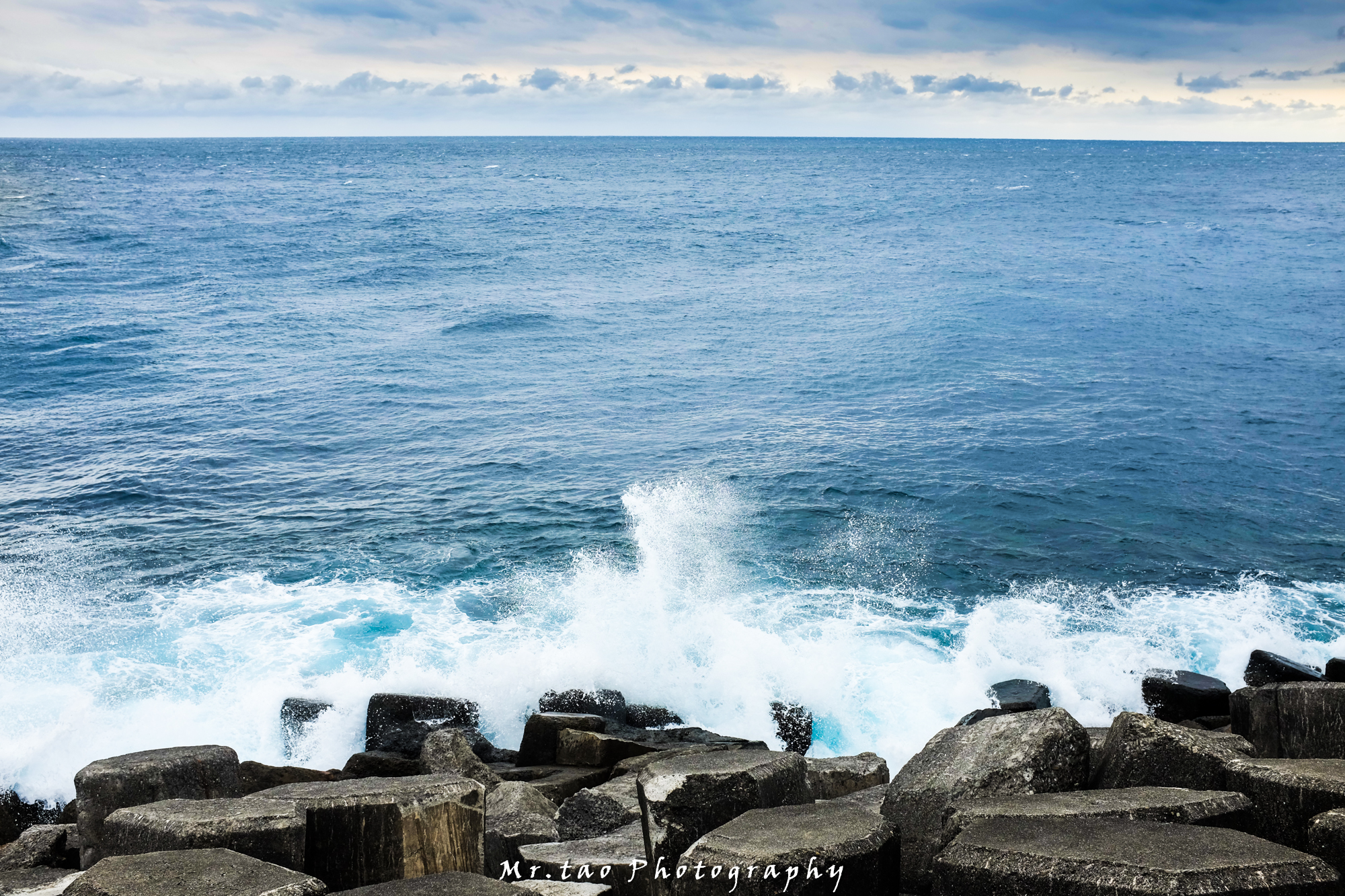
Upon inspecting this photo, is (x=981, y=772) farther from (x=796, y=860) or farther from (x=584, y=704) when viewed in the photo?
(x=584, y=704)

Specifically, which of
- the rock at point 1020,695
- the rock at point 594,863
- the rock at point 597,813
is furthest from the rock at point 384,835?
the rock at point 1020,695

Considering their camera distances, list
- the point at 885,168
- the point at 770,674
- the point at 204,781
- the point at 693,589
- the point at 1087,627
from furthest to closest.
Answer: the point at 885,168, the point at 693,589, the point at 1087,627, the point at 770,674, the point at 204,781

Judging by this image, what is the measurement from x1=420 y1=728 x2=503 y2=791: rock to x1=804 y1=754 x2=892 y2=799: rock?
285cm

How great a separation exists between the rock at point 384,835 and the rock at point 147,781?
79.8 inches

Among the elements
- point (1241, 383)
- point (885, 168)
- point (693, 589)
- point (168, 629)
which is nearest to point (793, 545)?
point (693, 589)

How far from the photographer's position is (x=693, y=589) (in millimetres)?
14625

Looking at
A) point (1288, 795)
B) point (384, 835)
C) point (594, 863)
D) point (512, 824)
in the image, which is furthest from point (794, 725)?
point (384, 835)

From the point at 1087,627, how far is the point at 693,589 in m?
5.52

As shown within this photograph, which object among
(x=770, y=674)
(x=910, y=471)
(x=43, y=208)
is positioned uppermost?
(x=43, y=208)

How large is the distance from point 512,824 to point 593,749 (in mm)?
2930

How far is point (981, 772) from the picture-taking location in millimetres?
5922

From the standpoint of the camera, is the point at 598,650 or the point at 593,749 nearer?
the point at 593,749

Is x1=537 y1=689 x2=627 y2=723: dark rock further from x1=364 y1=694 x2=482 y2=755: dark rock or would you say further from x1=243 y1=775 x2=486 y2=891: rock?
x1=243 y1=775 x2=486 y2=891: rock

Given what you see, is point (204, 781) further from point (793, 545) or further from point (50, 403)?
point (50, 403)
